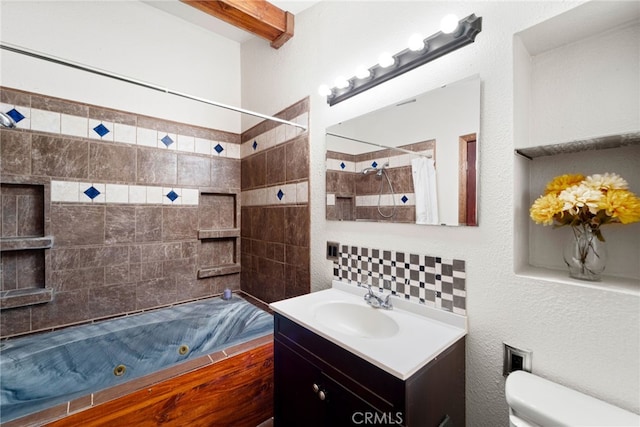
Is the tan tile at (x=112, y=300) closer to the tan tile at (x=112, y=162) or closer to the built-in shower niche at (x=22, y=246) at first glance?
the built-in shower niche at (x=22, y=246)

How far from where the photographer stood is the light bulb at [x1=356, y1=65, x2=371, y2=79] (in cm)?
140

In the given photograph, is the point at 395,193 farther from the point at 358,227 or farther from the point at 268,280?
the point at 268,280

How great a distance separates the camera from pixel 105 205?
2045mm

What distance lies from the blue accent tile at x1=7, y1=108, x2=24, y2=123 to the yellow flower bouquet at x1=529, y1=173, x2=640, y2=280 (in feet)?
9.77

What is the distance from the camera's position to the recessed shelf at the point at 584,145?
802 mm

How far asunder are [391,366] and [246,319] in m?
1.55

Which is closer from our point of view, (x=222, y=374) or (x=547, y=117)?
(x=547, y=117)

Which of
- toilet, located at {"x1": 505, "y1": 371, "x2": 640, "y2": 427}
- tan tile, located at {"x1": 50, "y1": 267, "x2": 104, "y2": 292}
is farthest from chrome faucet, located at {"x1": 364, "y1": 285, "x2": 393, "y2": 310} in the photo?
tan tile, located at {"x1": 50, "y1": 267, "x2": 104, "y2": 292}

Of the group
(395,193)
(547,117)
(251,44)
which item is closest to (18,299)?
(395,193)

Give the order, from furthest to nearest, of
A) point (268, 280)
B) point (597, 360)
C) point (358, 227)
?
point (268, 280)
point (358, 227)
point (597, 360)

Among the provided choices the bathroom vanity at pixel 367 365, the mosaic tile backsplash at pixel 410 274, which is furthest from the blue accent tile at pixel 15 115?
the mosaic tile backsplash at pixel 410 274

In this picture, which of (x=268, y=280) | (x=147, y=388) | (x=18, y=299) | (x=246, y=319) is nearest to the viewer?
(x=147, y=388)

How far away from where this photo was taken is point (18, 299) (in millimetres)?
1703

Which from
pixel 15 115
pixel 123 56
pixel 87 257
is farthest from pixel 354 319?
pixel 123 56
